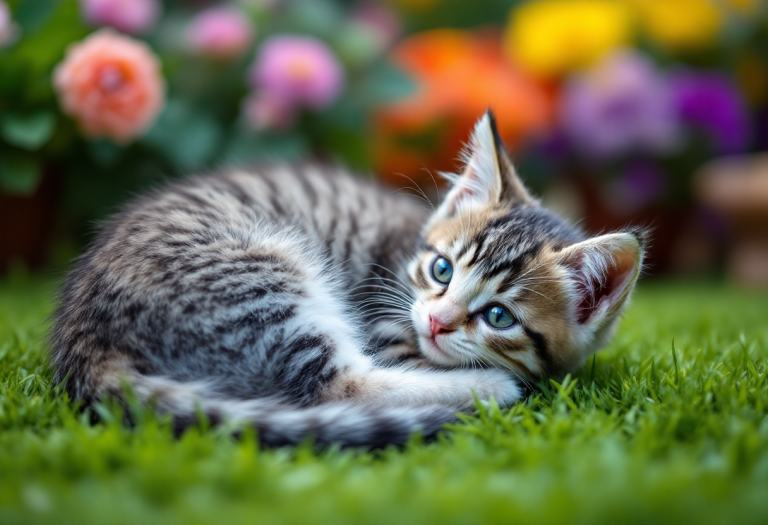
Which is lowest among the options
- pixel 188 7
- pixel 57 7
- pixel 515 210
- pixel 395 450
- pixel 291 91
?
pixel 395 450

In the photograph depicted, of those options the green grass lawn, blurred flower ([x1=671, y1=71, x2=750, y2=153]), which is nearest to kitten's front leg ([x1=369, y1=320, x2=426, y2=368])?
the green grass lawn

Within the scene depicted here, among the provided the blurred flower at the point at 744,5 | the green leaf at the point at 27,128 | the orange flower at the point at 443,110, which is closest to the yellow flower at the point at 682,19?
the blurred flower at the point at 744,5

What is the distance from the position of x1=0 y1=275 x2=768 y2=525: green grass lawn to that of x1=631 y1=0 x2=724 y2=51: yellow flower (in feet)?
9.57

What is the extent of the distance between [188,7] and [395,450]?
328 centimetres

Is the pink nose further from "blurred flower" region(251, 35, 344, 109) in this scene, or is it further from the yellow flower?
the yellow flower

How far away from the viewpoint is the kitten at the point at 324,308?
1.15m

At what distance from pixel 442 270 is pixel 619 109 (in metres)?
2.35

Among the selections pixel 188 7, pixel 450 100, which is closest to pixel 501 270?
pixel 450 100

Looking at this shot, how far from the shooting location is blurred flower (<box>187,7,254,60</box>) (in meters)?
2.70

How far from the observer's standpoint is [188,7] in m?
3.45

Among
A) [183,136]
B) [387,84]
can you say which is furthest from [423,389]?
[387,84]

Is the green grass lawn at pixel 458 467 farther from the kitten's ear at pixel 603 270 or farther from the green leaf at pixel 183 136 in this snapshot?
the green leaf at pixel 183 136

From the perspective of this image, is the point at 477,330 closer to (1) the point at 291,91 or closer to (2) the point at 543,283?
(2) the point at 543,283

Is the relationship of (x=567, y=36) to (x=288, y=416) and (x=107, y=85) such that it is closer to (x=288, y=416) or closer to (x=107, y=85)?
(x=107, y=85)
